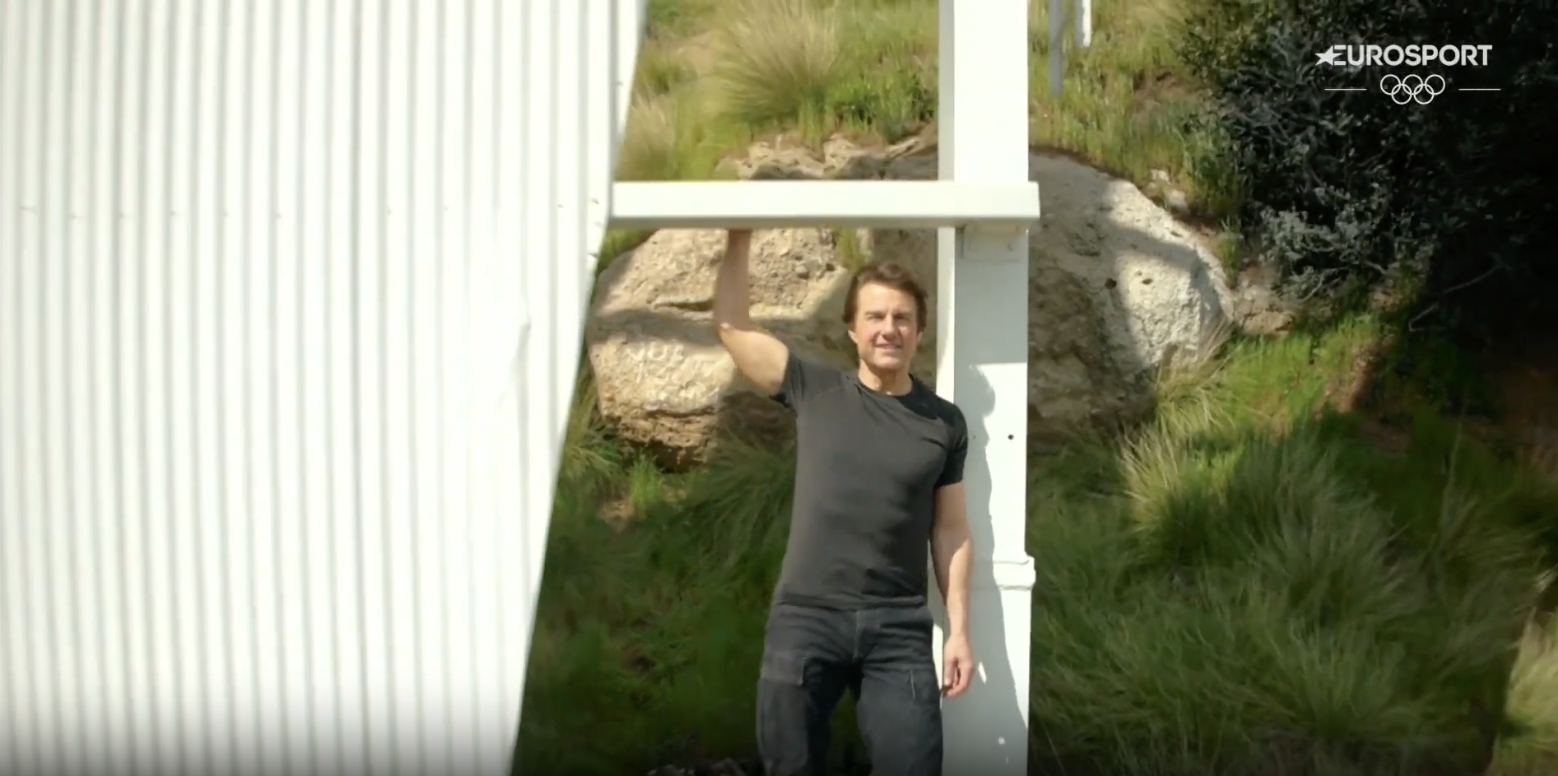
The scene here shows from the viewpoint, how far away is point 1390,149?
6.27 meters

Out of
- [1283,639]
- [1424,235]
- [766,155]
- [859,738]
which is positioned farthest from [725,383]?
[1424,235]

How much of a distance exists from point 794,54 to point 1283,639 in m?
3.77

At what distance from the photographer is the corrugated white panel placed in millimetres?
3088

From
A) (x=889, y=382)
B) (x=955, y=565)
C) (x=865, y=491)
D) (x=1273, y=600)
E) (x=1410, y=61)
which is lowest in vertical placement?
(x=1273, y=600)

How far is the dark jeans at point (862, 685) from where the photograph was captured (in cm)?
326

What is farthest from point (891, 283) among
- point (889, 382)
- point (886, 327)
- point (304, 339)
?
point (304, 339)

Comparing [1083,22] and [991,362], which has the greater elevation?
[1083,22]

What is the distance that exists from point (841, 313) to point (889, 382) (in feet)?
7.44

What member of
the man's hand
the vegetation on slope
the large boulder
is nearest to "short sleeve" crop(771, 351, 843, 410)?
the man's hand

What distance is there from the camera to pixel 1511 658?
15.0 ft

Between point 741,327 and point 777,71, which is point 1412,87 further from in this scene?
point 741,327

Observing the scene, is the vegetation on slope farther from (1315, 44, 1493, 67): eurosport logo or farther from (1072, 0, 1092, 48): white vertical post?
(1072, 0, 1092, 48): white vertical post

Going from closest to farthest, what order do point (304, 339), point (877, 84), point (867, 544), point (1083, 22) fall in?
point (304, 339)
point (867, 544)
point (877, 84)
point (1083, 22)

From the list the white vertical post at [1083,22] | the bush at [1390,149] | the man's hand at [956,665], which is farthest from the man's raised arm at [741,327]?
the white vertical post at [1083,22]
